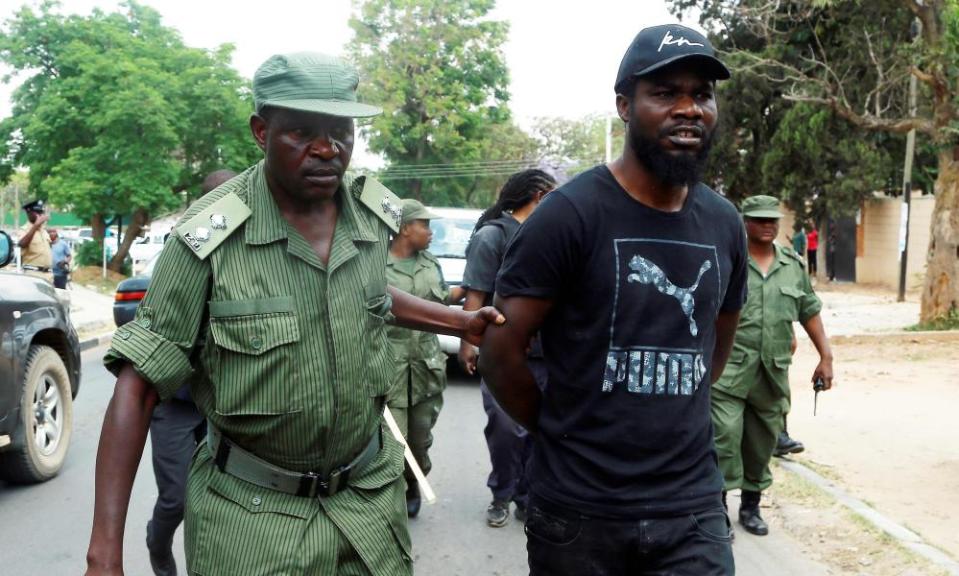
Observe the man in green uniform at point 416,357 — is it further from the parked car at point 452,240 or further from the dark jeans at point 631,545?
the parked car at point 452,240

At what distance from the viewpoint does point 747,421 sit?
601 cm

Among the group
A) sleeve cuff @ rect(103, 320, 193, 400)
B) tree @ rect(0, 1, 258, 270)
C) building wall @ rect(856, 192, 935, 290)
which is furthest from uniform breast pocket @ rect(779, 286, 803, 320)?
tree @ rect(0, 1, 258, 270)

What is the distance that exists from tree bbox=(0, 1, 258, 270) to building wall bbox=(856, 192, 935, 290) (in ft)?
63.2

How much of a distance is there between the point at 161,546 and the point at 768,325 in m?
3.42

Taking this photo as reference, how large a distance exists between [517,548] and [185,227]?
3.78m

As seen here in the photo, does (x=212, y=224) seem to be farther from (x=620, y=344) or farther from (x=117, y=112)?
(x=117, y=112)

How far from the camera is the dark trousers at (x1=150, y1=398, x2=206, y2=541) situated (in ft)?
14.3

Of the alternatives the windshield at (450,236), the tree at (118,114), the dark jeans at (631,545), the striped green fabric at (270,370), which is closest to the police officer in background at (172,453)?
the striped green fabric at (270,370)

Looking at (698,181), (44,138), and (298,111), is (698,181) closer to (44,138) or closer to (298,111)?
(298,111)

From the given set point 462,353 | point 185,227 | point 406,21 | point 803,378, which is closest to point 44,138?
point 406,21

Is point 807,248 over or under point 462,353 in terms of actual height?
under

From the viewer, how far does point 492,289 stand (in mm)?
5832

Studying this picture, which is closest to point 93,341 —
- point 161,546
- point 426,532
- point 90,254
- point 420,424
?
point 420,424

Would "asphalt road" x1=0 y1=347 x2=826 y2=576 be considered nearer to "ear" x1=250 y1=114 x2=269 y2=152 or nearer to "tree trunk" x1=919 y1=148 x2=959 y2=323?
"ear" x1=250 y1=114 x2=269 y2=152
